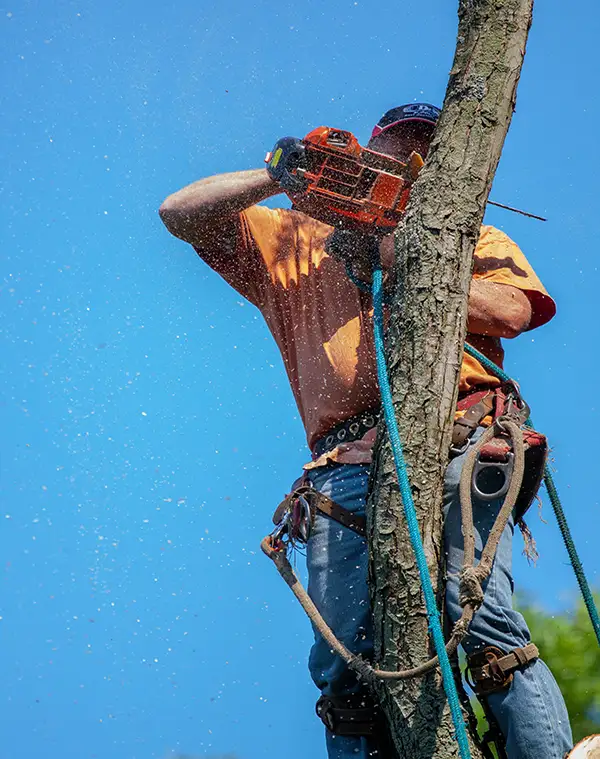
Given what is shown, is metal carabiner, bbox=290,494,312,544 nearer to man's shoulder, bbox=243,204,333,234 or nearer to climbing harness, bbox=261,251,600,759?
climbing harness, bbox=261,251,600,759

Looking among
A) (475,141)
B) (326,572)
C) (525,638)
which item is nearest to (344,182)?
(475,141)

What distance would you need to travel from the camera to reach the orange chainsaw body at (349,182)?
294 centimetres

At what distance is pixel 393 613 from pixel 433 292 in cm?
83

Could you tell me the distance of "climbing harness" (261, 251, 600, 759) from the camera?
8.09 feet

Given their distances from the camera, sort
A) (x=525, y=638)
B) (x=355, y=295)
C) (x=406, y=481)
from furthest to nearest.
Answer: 1. (x=355, y=295)
2. (x=525, y=638)
3. (x=406, y=481)

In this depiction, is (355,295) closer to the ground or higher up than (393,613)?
higher up

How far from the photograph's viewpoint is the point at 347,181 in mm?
2955

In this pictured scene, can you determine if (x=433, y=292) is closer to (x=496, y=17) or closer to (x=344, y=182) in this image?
(x=344, y=182)

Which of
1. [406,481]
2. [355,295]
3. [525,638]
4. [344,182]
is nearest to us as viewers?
[406,481]

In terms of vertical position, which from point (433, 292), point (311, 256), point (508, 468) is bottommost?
point (508, 468)

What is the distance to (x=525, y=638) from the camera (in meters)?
2.68

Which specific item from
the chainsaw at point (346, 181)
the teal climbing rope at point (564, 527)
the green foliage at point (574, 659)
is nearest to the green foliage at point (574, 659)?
the green foliage at point (574, 659)

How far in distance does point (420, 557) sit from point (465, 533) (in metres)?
0.19

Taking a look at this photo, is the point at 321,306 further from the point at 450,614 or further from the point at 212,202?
the point at 450,614
